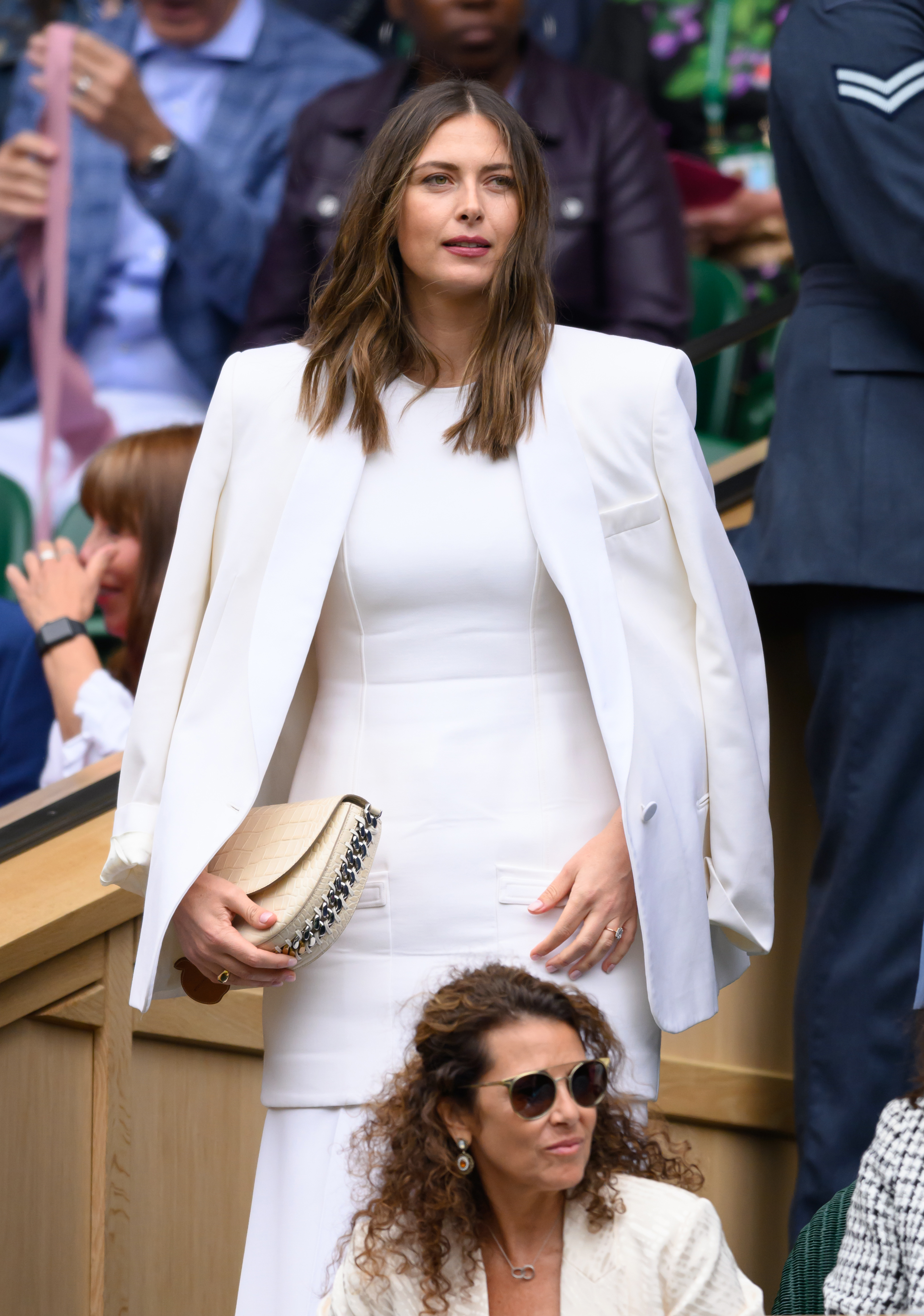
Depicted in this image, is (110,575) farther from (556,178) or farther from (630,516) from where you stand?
(630,516)

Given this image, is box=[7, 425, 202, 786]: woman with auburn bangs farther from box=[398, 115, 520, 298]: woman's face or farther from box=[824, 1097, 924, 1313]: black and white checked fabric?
box=[824, 1097, 924, 1313]: black and white checked fabric

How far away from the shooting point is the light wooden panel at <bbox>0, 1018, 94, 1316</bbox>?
7.93 ft

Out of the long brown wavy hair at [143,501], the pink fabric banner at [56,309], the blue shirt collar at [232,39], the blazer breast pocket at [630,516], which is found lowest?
the blazer breast pocket at [630,516]

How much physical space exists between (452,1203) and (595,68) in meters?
3.56

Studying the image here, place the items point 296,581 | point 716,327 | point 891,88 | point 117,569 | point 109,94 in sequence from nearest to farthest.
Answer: point 296,581 < point 891,88 < point 117,569 < point 109,94 < point 716,327

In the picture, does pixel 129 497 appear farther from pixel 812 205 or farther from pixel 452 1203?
pixel 452 1203

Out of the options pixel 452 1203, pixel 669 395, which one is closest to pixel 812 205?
pixel 669 395

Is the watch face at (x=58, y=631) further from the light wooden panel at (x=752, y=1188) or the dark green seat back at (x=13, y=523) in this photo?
the light wooden panel at (x=752, y=1188)

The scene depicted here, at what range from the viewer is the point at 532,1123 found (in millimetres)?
1574

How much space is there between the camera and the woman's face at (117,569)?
321 cm

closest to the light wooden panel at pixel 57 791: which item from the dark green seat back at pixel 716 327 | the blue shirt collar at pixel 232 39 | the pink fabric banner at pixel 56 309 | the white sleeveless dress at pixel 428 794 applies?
the white sleeveless dress at pixel 428 794

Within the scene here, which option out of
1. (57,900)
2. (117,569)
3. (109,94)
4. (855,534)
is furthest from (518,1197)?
(109,94)

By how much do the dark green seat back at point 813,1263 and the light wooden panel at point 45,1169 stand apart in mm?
1076

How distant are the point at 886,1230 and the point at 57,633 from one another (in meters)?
1.87
